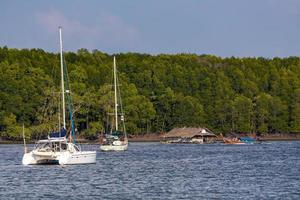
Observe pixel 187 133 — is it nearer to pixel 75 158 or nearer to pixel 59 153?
pixel 75 158

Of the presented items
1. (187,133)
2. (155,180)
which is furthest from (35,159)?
(187,133)

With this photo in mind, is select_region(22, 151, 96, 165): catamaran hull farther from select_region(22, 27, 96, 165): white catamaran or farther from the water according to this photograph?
the water

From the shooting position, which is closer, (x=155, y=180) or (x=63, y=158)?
(x=155, y=180)

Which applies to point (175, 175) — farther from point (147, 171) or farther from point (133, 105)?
point (133, 105)

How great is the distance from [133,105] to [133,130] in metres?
5.71

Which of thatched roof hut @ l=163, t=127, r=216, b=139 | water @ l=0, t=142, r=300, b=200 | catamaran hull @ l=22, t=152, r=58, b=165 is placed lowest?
water @ l=0, t=142, r=300, b=200

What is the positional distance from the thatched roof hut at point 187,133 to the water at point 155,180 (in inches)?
3501

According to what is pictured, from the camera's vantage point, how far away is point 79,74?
654 feet

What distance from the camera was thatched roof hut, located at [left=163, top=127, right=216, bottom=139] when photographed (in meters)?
186

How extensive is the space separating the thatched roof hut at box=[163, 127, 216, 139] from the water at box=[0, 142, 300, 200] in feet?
292

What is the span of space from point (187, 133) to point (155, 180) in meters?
117

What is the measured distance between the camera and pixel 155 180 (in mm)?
70438

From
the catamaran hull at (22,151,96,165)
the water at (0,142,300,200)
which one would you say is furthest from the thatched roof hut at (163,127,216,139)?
the catamaran hull at (22,151,96,165)

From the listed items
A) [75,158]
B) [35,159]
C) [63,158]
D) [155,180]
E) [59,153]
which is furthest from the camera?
[35,159]
